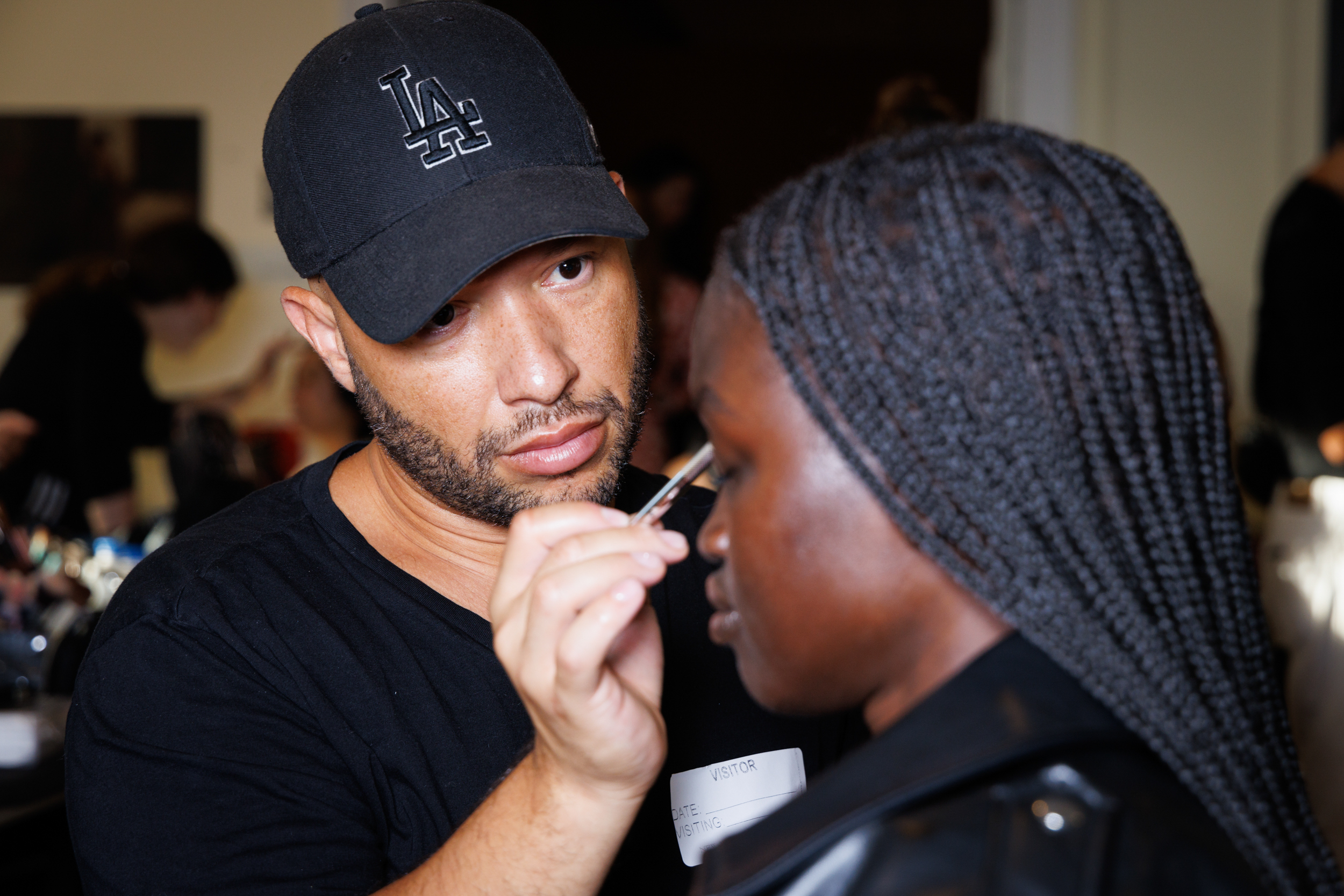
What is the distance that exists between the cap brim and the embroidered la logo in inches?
1.7

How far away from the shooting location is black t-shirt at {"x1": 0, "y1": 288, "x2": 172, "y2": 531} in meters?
3.32

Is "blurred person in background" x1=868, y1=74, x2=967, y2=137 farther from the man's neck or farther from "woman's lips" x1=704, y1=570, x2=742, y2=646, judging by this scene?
"woman's lips" x1=704, y1=570, x2=742, y2=646

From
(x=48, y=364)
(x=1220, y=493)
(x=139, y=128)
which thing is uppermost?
(x=1220, y=493)

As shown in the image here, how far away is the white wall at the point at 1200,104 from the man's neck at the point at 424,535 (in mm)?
3137

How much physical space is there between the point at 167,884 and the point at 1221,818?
851mm

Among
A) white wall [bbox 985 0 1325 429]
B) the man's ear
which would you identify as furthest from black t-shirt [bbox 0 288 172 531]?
white wall [bbox 985 0 1325 429]

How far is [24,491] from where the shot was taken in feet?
10.6

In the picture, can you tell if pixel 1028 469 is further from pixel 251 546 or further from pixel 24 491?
pixel 24 491

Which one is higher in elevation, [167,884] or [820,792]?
[820,792]

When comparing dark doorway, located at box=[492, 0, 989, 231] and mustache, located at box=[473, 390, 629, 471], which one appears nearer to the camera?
mustache, located at box=[473, 390, 629, 471]

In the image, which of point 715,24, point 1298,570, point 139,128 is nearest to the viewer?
point 1298,570

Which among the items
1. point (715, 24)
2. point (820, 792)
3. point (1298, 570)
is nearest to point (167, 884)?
point (820, 792)

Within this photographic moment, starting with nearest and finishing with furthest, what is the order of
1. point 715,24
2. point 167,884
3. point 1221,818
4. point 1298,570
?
point 1221,818 < point 167,884 < point 1298,570 < point 715,24

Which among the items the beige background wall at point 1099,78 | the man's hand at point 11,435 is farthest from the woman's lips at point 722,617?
the beige background wall at point 1099,78
